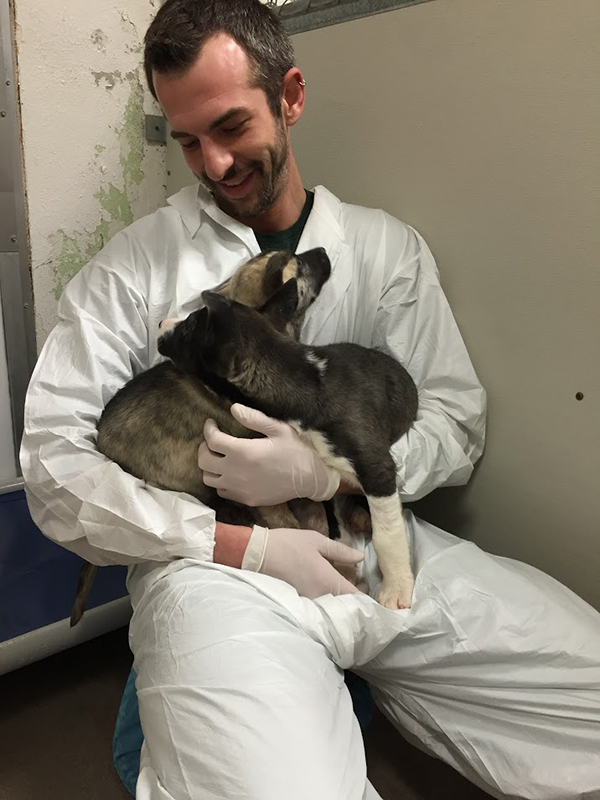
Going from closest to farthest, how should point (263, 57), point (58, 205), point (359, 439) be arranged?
point (359, 439) → point (263, 57) → point (58, 205)

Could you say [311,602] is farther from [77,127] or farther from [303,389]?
[77,127]

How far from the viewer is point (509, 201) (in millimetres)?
1600

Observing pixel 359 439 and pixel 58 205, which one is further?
pixel 58 205

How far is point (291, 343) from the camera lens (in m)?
1.45

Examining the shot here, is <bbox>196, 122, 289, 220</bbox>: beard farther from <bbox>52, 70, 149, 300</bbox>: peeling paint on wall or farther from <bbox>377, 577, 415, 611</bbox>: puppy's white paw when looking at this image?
<bbox>377, 577, 415, 611</bbox>: puppy's white paw

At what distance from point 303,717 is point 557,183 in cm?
138

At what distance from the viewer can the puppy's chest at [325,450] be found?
1405mm

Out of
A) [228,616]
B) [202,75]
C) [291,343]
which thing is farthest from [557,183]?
[228,616]

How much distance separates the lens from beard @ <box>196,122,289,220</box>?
5.39 ft

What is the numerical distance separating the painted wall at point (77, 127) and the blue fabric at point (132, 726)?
1.31 meters

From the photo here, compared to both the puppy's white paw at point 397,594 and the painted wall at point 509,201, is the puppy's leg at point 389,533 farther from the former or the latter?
the painted wall at point 509,201

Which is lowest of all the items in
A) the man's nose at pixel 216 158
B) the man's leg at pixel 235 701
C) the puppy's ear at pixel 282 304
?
the man's leg at pixel 235 701

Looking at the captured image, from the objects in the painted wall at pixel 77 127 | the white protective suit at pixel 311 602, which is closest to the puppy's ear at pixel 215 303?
the white protective suit at pixel 311 602

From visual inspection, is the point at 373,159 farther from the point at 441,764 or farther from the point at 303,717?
the point at 441,764
